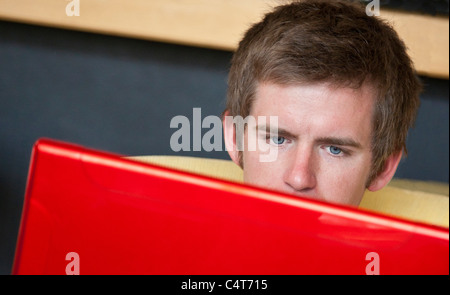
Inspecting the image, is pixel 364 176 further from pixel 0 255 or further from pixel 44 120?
pixel 0 255

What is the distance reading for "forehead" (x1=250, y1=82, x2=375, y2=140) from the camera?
2.52 feet

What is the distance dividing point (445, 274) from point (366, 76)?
1.85ft

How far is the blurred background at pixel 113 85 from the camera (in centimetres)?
145

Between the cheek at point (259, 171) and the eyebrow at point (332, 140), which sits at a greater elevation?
the eyebrow at point (332, 140)

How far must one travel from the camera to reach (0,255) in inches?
66.4

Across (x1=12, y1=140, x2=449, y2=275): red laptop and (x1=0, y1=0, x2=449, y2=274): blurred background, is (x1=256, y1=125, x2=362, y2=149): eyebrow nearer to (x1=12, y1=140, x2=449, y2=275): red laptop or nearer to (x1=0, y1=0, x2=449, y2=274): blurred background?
(x1=12, y1=140, x2=449, y2=275): red laptop

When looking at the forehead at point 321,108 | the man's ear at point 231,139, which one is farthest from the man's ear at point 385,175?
the man's ear at point 231,139

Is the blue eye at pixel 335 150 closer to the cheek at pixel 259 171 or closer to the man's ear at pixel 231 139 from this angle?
the cheek at pixel 259 171

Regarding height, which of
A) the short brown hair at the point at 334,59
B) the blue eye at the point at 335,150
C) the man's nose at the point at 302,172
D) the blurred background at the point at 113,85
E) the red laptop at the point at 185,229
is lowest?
the red laptop at the point at 185,229

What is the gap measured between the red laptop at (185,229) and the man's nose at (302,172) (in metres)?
0.38

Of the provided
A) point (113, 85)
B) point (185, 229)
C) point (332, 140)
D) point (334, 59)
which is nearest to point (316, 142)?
point (332, 140)

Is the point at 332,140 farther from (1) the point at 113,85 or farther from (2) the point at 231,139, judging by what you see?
(1) the point at 113,85

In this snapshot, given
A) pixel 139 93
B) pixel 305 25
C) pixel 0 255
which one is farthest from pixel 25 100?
pixel 305 25

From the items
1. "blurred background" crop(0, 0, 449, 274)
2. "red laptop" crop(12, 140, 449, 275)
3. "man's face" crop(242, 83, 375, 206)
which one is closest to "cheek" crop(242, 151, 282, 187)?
"man's face" crop(242, 83, 375, 206)
